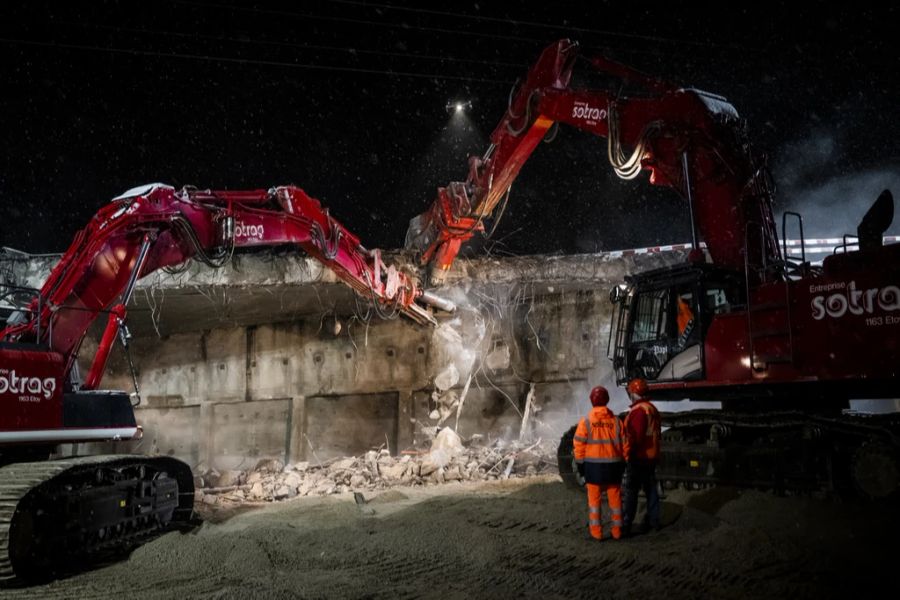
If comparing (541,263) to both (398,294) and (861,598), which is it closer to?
(398,294)

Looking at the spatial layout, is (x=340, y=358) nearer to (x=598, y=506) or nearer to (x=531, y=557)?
(x=598, y=506)

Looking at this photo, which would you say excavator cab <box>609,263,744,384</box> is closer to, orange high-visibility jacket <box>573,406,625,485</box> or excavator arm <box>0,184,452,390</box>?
orange high-visibility jacket <box>573,406,625,485</box>

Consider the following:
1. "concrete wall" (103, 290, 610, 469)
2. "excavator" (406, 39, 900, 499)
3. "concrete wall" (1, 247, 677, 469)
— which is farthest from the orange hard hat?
"concrete wall" (103, 290, 610, 469)

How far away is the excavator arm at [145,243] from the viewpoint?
6270 millimetres

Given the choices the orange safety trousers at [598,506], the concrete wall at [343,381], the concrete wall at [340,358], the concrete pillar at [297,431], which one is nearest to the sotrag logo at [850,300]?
the orange safety trousers at [598,506]

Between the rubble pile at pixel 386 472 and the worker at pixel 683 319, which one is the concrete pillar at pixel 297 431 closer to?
the rubble pile at pixel 386 472

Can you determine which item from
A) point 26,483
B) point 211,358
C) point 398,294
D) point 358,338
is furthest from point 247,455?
point 26,483

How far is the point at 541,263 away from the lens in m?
13.9

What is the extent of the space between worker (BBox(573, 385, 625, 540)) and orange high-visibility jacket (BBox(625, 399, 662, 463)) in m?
0.19

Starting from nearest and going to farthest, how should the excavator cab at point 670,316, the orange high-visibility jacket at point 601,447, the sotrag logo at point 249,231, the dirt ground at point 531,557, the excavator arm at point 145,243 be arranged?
1. the dirt ground at point 531,557
2. the orange high-visibility jacket at point 601,447
3. the excavator arm at point 145,243
4. the excavator cab at point 670,316
5. the sotrag logo at point 249,231

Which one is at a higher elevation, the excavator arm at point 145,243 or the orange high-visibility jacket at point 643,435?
the excavator arm at point 145,243

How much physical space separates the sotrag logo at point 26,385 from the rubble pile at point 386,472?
491cm

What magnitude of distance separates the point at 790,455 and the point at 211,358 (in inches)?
519

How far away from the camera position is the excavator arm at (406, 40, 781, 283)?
7148 mm
